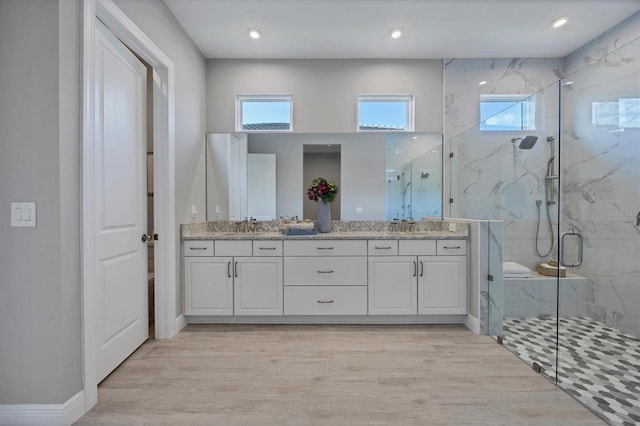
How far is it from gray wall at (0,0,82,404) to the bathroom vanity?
4.53 feet

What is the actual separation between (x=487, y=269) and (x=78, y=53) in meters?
3.28

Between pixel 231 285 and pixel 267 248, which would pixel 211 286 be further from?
pixel 267 248

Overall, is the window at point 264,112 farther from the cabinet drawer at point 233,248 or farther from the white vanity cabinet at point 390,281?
the white vanity cabinet at point 390,281

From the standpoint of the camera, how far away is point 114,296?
2115 millimetres

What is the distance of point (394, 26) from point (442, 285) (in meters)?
2.43

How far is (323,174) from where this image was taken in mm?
3412

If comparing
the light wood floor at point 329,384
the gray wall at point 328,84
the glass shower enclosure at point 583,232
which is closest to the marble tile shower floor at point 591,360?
the glass shower enclosure at point 583,232

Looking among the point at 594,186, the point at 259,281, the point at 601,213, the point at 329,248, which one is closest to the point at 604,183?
the point at 594,186

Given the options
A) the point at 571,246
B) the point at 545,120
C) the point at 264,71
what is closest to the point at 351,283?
the point at 571,246

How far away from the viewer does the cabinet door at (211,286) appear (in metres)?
2.92

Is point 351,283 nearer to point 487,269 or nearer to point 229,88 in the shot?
point 487,269

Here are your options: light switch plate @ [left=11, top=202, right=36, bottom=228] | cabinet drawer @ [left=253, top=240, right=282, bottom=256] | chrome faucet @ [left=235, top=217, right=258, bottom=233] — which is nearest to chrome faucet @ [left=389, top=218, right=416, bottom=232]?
cabinet drawer @ [left=253, top=240, right=282, bottom=256]

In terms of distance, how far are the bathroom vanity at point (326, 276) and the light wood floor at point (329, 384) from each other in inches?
10.7

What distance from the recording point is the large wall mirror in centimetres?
342
